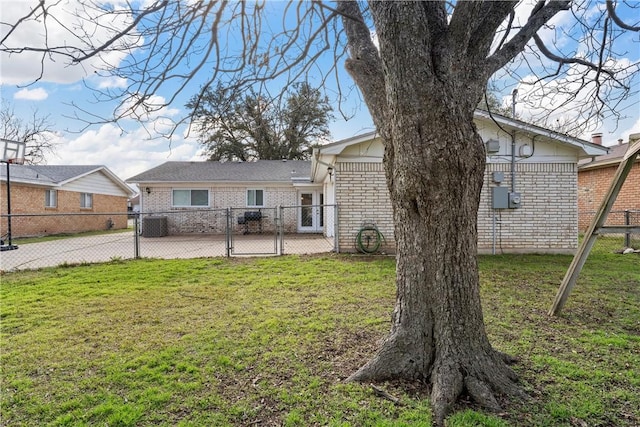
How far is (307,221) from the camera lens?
1667cm

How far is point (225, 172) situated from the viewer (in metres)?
17.5

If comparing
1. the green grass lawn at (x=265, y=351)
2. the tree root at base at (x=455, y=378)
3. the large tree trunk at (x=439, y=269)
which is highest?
the large tree trunk at (x=439, y=269)

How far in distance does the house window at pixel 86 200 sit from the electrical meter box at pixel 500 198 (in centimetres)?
2045

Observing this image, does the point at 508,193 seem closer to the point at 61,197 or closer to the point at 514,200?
the point at 514,200


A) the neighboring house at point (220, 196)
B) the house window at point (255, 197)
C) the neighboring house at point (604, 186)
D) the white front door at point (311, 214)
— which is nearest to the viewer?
the neighboring house at point (604, 186)

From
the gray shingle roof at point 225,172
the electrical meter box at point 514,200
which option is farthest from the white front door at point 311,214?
the electrical meter box at point 514,200

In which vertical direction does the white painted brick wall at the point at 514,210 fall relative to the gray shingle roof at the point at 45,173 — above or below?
below

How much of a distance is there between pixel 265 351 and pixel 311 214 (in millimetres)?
13485

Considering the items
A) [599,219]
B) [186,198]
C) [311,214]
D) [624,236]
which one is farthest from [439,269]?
[186,198]

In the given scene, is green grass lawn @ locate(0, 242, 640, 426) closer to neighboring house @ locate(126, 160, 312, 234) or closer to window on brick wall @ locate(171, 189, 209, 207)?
neighboring house @ locate(126, 160, 312, 234)

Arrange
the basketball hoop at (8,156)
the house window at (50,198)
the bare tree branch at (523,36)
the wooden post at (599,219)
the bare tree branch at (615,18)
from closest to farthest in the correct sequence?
the bare tree branch at (523,36) → the bare tree branch at (615,18) → the wooden post at (599,219) → the basketball hoop at (8,156) → the house window at (50,198)

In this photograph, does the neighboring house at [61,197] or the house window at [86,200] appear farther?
the house window at [86,200]

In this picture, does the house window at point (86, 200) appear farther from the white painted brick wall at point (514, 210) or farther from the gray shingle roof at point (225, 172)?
the white painted brick wall at point (514, 210)

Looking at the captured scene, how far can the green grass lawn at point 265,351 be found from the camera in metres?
2.25
